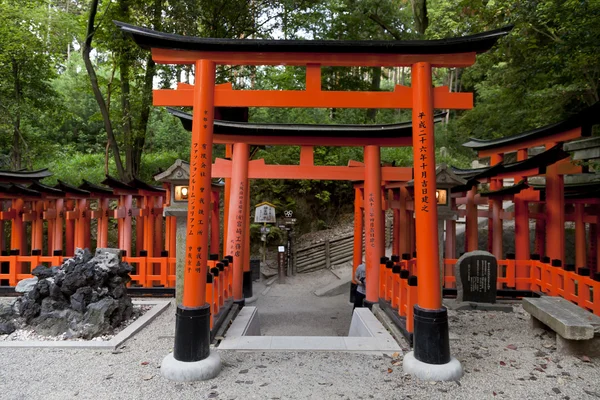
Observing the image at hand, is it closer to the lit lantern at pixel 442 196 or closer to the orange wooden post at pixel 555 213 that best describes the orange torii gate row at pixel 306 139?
the lit lantern at pixel 442 196

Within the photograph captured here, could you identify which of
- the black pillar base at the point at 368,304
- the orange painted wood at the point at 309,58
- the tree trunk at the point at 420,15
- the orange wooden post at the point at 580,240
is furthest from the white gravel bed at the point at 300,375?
the tree trunk at the point at 420,15

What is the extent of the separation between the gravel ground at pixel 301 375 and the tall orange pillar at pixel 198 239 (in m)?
0.47

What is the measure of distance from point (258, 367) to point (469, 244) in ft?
26.4

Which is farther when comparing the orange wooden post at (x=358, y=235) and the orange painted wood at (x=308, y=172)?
the orange wooden post at (x=358, y=235)

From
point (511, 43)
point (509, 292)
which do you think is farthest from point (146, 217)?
point (511, 43)

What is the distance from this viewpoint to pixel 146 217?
1108 cm

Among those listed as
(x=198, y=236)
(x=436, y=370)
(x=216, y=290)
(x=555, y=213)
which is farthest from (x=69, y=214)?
(x=555, y=213)

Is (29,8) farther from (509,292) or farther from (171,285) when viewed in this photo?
(509,292)

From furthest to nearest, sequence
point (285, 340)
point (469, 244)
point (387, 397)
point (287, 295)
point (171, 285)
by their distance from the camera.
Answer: point (287, 295) < point (469, 244) < point (171, 285) < point (285, 340) < point (387, 397)

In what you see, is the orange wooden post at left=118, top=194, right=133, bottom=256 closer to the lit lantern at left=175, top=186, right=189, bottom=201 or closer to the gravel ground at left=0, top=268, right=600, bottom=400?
the lit lantern at left=175, top=186, right=189, bottom=201

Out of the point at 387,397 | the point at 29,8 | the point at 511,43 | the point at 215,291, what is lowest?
the point at 387,397

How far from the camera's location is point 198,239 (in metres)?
4.84

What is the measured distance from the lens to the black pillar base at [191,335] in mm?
4609

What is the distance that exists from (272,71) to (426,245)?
1822cm
